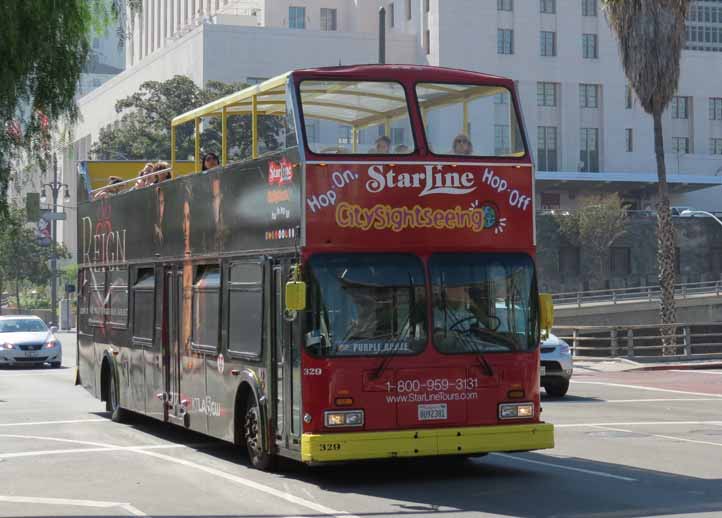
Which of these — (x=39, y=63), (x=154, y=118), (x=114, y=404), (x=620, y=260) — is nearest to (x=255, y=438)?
(x=39, y=63)

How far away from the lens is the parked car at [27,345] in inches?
1505

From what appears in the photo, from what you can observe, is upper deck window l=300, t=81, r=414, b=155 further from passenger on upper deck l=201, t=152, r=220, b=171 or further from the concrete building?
the concrete building

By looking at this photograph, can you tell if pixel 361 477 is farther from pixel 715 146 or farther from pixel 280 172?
pixel 715 146

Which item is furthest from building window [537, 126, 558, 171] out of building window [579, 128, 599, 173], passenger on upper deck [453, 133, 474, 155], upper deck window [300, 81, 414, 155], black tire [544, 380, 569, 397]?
passenger on upper deck [453, 133, 474, 155]

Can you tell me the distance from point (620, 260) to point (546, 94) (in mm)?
15692

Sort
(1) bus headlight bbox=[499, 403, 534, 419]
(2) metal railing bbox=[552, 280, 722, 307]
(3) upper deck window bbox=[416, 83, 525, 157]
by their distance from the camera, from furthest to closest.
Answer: (2) metal railing bbox=[552, 280, 722, 307], (3) upper deck window bbox=[416, 83, 525, 157], (1) bus headlight bbox=[499, 403, 534, 419]

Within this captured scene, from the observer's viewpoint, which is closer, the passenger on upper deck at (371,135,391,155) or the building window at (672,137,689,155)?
the passenger on upper deck at (371,135,391,155)

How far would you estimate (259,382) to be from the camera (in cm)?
1419

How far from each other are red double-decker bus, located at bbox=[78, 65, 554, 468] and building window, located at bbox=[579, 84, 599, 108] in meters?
91.3

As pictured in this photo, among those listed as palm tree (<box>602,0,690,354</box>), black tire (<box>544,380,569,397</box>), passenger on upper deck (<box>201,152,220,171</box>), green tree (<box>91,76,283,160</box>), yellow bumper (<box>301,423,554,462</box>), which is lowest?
black tire (<box>544,380,569,397</box>)

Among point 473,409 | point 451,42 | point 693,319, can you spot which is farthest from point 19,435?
point 451,42

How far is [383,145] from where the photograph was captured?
531 inches

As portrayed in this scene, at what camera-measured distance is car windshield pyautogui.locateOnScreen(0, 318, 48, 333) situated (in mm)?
39656

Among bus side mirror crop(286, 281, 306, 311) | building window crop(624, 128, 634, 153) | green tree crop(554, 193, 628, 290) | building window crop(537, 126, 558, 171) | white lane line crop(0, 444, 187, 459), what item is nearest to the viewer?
bus side mirror crop(286, 281, 306, 311)
